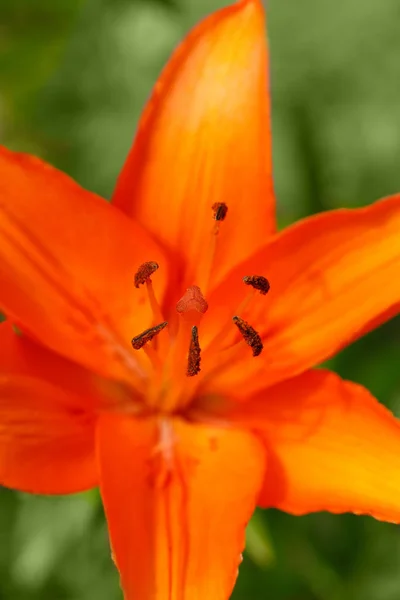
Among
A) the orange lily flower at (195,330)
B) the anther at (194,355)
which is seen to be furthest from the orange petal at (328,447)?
the anther at (194,355)

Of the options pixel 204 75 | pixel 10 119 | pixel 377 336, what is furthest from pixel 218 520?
pixel 10 119

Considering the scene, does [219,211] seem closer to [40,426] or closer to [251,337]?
[251,337]

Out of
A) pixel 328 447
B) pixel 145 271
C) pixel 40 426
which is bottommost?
pixel 328 447

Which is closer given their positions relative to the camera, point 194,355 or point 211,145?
point 194,355

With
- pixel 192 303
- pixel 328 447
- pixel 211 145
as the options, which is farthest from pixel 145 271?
pixel 328 447

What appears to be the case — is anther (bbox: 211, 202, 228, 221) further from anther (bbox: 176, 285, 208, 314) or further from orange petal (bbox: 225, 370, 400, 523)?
orange petal (bbox: 225, 370, 400, 523)

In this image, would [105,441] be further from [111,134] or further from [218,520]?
[111,134]

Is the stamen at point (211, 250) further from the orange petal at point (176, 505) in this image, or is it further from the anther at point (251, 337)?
the orange petal at point (176, 505)
